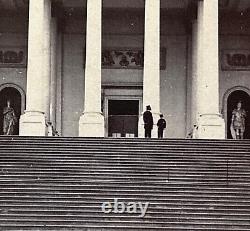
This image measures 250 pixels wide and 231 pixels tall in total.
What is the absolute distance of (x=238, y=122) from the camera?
36.2 meters

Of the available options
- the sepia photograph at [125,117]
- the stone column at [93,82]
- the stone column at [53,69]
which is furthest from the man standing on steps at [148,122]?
the stone column at [53,69]

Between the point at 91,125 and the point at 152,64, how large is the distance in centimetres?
364

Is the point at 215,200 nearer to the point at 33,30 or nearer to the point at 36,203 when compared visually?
the point at 36,203

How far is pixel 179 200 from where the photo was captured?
21703 mm

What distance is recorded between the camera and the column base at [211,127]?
101 feet

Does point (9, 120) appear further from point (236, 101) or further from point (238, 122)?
point (236, 101)

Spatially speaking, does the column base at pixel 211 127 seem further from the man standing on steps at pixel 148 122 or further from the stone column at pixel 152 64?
the man standing on steps at pixel 148 122

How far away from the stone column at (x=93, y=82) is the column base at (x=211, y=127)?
4.11 m

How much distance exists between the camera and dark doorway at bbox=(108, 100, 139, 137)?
35219 millimetres

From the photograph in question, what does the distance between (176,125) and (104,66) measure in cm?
451

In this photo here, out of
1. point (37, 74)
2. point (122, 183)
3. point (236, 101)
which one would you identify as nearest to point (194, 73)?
point (236, 101)

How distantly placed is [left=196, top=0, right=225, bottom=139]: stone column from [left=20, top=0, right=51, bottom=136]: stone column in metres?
6.55

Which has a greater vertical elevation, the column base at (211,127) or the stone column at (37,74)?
the stone column at (37,74)

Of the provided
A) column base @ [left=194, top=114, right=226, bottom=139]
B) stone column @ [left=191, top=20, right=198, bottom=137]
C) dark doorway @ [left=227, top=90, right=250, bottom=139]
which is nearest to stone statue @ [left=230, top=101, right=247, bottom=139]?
dark doorway @ [left=227, top=90, right=250, bottom=139]
